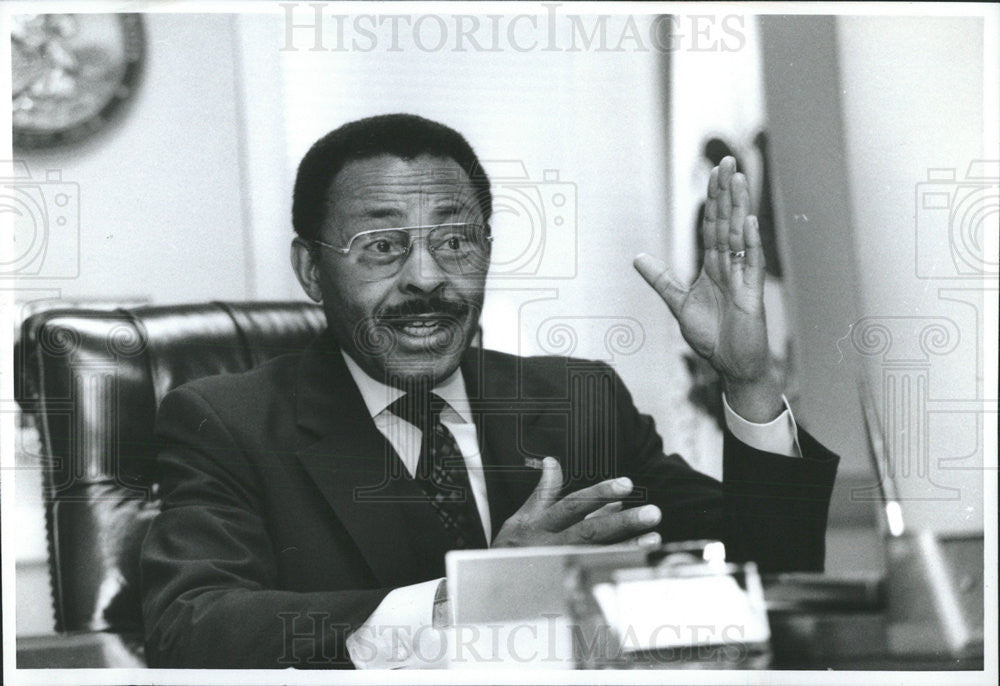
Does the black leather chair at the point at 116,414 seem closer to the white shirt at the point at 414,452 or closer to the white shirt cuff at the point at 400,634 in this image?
the white shirt at the point at 414,452

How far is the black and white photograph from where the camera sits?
5.35 feet

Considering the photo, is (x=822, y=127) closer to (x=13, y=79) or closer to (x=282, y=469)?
(x=282, y=469)

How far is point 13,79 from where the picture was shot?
5.56ft

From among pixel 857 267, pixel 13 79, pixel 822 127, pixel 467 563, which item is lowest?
pixel 467 563

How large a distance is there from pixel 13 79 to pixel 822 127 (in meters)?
1.42

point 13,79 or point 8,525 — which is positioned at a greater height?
point 13,79

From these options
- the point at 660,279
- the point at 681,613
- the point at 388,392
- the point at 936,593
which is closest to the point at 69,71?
the point at 388,392

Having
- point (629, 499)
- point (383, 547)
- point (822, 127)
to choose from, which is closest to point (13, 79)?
point (383, 547)

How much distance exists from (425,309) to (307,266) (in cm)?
22

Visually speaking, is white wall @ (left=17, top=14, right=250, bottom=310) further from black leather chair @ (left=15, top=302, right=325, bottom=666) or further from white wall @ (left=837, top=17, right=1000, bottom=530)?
white wall @ (left=837, top=17, right=1000, bottom=530)

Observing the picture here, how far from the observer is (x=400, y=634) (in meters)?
1.64

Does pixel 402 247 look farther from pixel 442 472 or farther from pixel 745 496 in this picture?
pixel 745 496

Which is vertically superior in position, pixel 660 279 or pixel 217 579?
pixel 660 279

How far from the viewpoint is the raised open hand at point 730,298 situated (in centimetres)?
163
